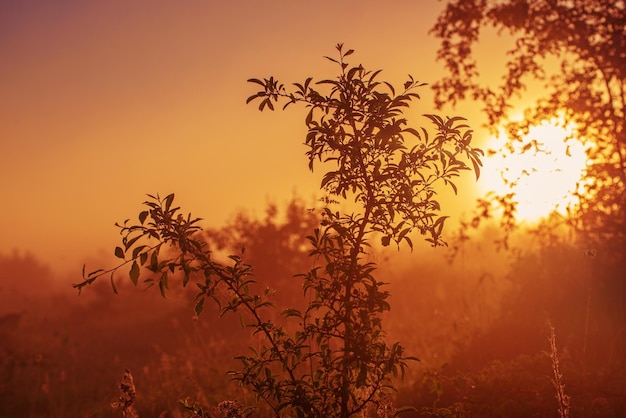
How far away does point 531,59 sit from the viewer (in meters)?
11.9

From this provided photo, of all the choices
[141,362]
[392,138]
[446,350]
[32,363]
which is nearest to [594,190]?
[446,350]

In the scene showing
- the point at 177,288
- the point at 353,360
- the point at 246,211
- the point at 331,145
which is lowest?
the point at 353,360

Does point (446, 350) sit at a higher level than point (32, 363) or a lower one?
lower

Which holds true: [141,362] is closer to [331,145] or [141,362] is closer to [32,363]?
[32,363]

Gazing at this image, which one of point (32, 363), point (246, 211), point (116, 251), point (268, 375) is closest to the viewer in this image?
point (116, 251)

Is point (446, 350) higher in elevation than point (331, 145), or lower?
lower

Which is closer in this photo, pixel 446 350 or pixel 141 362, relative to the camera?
pixel 446 350

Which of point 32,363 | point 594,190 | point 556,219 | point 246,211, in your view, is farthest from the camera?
point 246,211

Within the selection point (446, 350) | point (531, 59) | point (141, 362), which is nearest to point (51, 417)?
point (141, 362)

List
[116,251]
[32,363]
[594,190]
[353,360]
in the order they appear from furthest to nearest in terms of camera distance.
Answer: [32,363], [594,190], [353,360], [116,251]

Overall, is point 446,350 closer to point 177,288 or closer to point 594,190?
point 594,190

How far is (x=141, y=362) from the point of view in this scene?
52.9 feet

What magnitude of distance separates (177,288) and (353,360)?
1752 cm

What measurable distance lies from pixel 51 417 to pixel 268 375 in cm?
669
